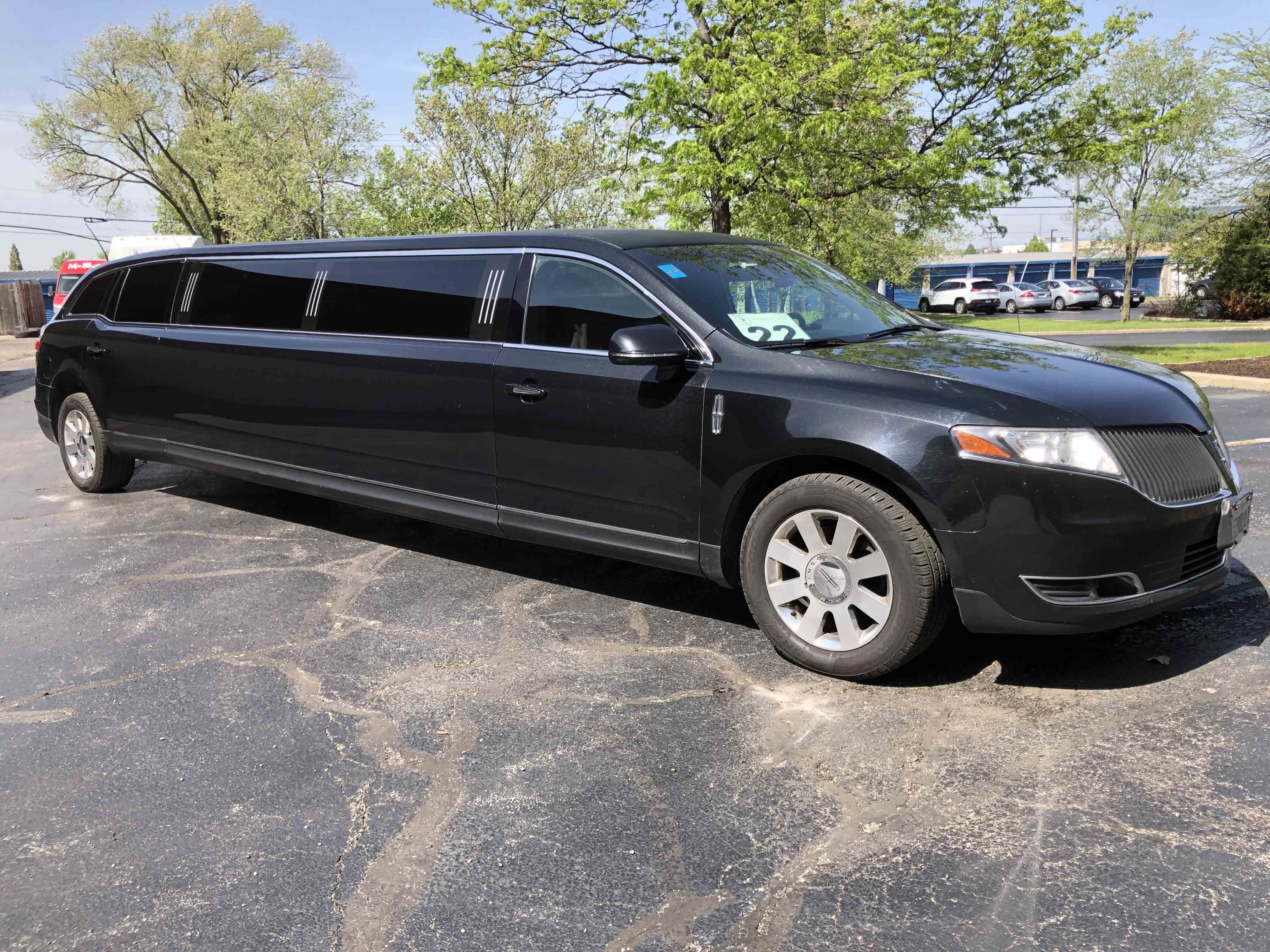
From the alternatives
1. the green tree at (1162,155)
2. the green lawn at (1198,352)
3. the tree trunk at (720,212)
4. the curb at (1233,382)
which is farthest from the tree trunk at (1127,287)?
the tree trunk at (720,212)

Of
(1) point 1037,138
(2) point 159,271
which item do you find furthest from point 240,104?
(2) point 159,271

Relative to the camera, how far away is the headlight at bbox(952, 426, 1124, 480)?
140 inches

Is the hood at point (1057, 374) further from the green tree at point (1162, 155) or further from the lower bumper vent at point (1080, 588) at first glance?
the green tree at point (1162, 155)

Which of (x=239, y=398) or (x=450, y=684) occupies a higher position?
(x=239, y=398)

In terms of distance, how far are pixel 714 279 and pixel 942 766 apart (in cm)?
235

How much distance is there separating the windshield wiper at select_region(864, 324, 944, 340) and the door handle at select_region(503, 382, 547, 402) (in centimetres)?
147

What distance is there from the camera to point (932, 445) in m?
3.67

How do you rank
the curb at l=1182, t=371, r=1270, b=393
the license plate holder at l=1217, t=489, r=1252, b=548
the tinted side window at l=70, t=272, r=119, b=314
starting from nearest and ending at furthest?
the license plate holder at l=1217, t=489, r=1252, b=548 → the tinted side window at l=70, t=272, r=119, b=314 → the curb at l=1182, t=371, r=1270, b=393

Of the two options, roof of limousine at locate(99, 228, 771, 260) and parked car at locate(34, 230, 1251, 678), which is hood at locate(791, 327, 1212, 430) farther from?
roof of limousine at locate(99, 228, 771, 260)

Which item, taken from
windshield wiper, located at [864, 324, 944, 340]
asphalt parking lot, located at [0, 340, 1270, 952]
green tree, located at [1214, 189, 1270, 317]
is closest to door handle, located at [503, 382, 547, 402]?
asphalt parking lot, located at [0, 340, 1270, 952]

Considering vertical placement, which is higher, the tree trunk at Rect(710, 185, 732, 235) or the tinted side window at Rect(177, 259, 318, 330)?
the tree trunk at Rect(710, 185, 732, 235)

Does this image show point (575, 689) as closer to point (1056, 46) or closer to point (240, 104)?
point (1056, 46)

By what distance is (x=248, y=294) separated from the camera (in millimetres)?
6281

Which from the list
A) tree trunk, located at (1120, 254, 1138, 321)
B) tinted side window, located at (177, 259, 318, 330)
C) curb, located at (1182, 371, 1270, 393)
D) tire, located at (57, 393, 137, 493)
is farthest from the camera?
tree trunk, located at (1120, 254, 1138, 321)
